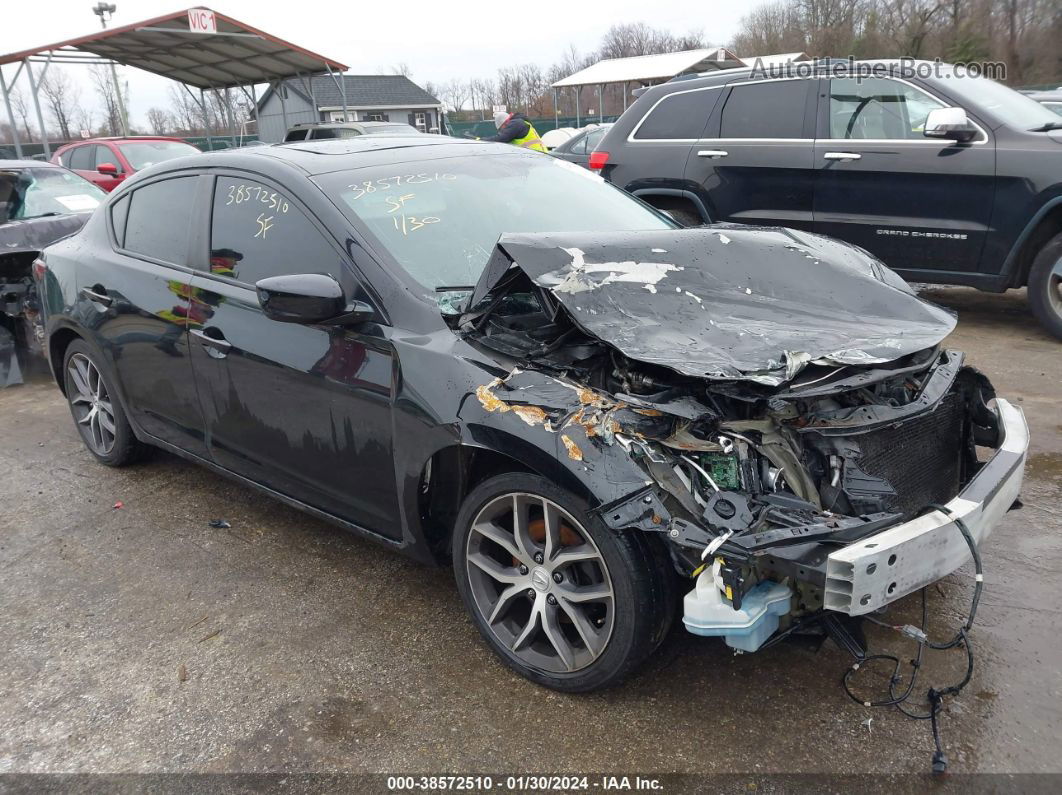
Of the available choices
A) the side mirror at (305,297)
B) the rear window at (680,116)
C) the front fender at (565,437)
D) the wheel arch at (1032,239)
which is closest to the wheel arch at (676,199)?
the rear window at (680,116)

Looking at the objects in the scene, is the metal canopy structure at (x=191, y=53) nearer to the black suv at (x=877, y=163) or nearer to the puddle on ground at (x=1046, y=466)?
the black suv at (x=877, y=163)

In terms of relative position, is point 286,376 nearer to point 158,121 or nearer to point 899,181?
point 899,181

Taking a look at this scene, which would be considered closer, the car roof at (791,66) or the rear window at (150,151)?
the car roof at (791,66)

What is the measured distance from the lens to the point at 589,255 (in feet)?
9.56

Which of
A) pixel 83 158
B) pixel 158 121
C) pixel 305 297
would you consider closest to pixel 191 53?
pixel 83 158

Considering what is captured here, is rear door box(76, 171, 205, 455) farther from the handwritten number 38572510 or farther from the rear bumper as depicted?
the rear bumper

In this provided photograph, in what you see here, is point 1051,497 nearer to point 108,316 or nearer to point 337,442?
point 337,442

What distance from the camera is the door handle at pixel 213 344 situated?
3492 mm

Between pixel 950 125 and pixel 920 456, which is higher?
pixel 950 125

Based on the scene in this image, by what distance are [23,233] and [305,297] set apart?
204 inches

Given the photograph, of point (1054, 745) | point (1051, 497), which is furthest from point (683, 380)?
point (1051, 497)

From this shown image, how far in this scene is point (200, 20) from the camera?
673 inches

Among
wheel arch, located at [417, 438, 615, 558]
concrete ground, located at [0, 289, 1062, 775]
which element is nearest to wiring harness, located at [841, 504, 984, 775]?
concrete ground, located at [0, 289, 1062, 775]

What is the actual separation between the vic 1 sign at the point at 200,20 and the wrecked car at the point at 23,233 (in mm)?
10911
